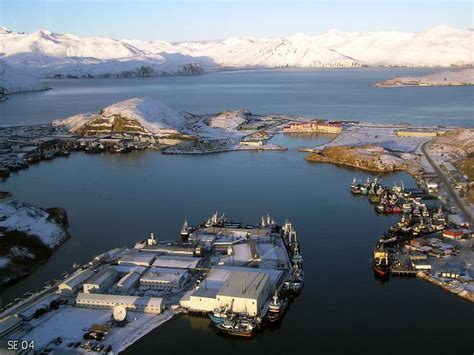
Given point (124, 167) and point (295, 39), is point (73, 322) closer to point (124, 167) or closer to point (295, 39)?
point (124, 167)

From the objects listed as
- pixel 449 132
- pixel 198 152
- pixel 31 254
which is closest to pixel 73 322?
pixel 31 254

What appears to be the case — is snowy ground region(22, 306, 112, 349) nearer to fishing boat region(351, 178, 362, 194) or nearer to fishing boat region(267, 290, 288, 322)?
fishing boat region(267, 290, 288, 322)

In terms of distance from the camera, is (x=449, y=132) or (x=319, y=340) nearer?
(x=319, y=340)

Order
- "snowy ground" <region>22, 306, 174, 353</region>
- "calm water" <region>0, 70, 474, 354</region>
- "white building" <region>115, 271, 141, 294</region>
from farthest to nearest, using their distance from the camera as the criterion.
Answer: "white building" <region>115, 271, 141, 294</region>, "calm water" <region>0, 70, 474, 354</region>, "snowy ground" <region>22, 306, 174, 353</region>

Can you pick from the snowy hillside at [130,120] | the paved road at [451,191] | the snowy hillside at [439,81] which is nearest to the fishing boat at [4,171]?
the snowy hillside at [130,120]

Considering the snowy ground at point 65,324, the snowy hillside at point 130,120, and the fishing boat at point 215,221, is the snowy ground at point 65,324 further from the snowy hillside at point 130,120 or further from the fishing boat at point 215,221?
the snowy hillside at point 130,120

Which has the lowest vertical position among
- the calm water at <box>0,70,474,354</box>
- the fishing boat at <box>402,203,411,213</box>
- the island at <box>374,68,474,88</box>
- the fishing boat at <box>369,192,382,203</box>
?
the calm water at <box>0,70,474,354</box>

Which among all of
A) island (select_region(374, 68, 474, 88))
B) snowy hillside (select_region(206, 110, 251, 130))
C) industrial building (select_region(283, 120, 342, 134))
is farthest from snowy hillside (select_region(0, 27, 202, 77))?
industrial building (select_region(283, 120, 342, 134))

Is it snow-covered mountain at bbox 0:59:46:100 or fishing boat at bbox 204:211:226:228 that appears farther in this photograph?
snow-covered mountain at bbox 0:59:46:100
